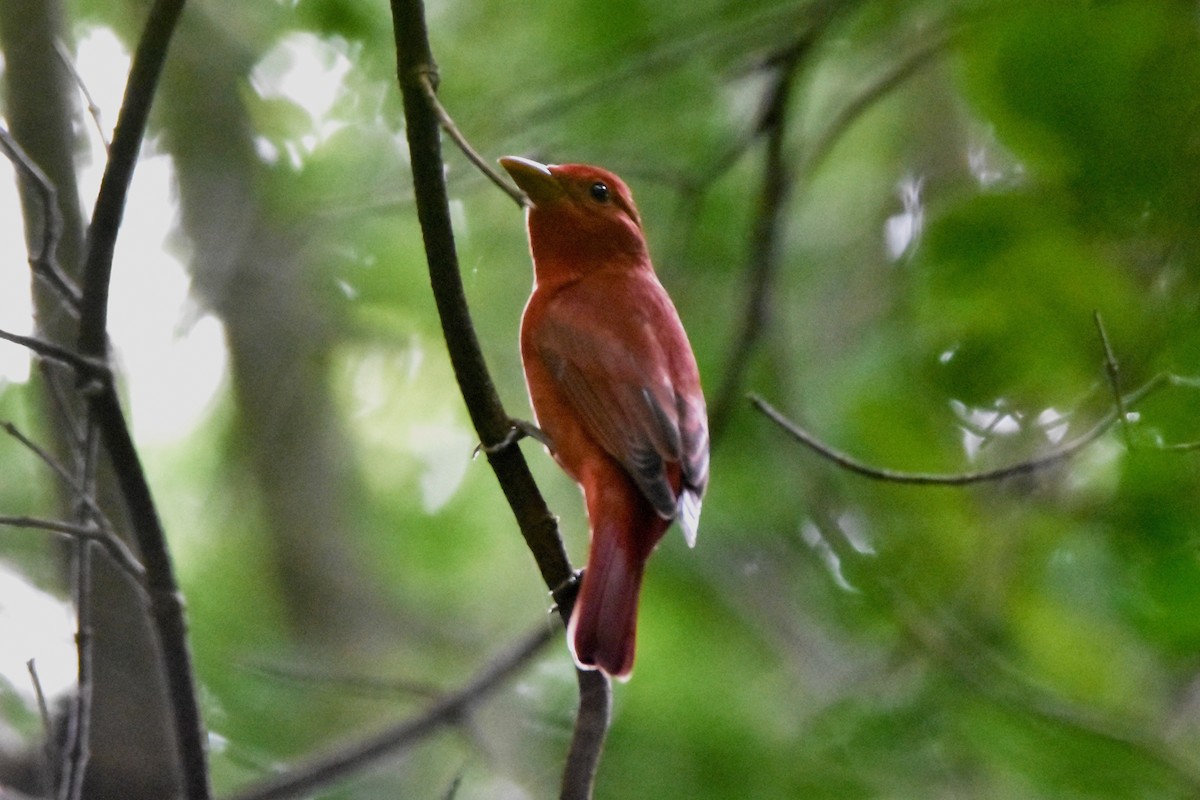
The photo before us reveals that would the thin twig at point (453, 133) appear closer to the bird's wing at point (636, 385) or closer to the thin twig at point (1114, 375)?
the bird's wing at point (636, 385)

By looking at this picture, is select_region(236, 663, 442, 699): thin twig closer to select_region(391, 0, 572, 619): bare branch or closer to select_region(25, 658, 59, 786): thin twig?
select_region(25, 658, 59, 786): thin twig

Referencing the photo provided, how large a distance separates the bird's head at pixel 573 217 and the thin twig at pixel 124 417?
1.49 metres

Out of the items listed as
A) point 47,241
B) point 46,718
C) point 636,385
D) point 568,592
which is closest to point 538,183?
point 636,385

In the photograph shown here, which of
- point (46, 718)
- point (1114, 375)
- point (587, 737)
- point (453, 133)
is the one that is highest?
point (453, 133)

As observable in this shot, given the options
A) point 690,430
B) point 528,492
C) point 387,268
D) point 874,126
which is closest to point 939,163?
point 874,126

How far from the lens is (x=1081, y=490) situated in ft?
13.4

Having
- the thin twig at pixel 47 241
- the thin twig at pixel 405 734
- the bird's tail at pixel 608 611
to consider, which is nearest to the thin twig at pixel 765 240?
the thin twig at pixel 405 734

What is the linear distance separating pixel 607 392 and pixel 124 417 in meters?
1.14

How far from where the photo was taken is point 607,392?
3324 mm

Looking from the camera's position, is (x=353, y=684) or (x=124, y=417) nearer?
(x=124, y=417)

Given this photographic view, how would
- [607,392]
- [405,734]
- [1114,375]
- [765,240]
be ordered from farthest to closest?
1. [765,240]
2. [405,734]
3. [607,392]
4. [1114,375]

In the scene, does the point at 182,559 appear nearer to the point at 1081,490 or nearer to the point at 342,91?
the point at 342,91

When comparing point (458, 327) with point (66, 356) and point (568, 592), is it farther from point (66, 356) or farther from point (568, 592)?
point (568, 592)

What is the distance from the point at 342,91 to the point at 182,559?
6.69 ft
